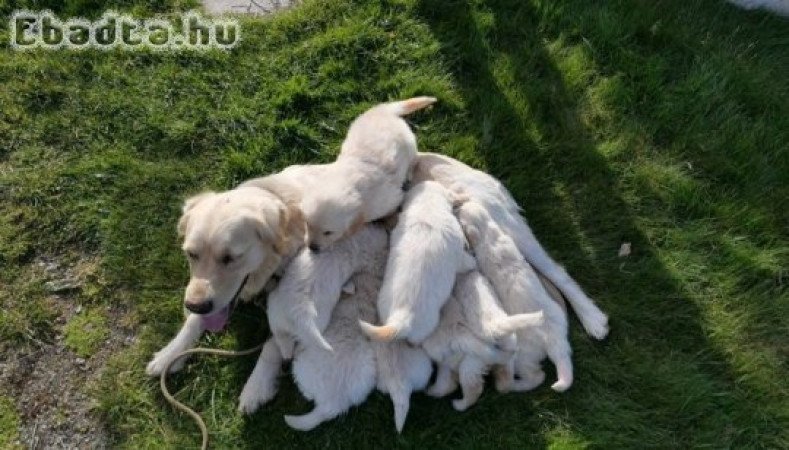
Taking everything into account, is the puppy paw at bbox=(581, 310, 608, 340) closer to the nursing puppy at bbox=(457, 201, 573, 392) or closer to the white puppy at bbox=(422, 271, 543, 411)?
the nursing puppy at bbox=(457, 201, 573, 392)

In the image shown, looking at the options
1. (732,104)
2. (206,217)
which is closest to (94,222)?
(206,217)

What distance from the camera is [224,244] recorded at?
126 inches

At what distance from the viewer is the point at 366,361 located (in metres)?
3.29

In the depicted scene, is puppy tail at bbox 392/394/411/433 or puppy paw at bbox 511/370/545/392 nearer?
puppy tail at bbox 392/394/411/433

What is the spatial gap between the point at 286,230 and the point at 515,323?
1234mm

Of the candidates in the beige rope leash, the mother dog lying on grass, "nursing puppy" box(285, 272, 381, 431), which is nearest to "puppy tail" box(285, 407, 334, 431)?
"nursing puppy" box(285, 272, 381, 431)

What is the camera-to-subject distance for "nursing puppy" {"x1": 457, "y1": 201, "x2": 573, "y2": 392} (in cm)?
347

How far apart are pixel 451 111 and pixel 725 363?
2.29m

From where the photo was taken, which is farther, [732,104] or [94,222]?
[732,104]

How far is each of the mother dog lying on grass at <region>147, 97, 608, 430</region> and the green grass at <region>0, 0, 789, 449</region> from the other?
0.19 metres

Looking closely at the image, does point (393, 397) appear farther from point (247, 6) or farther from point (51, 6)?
point (51, 6)

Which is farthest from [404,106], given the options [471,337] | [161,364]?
[161,364]

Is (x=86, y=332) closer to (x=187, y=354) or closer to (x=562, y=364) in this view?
(x=187, y=354)

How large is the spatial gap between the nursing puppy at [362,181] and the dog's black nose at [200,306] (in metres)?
0.59
